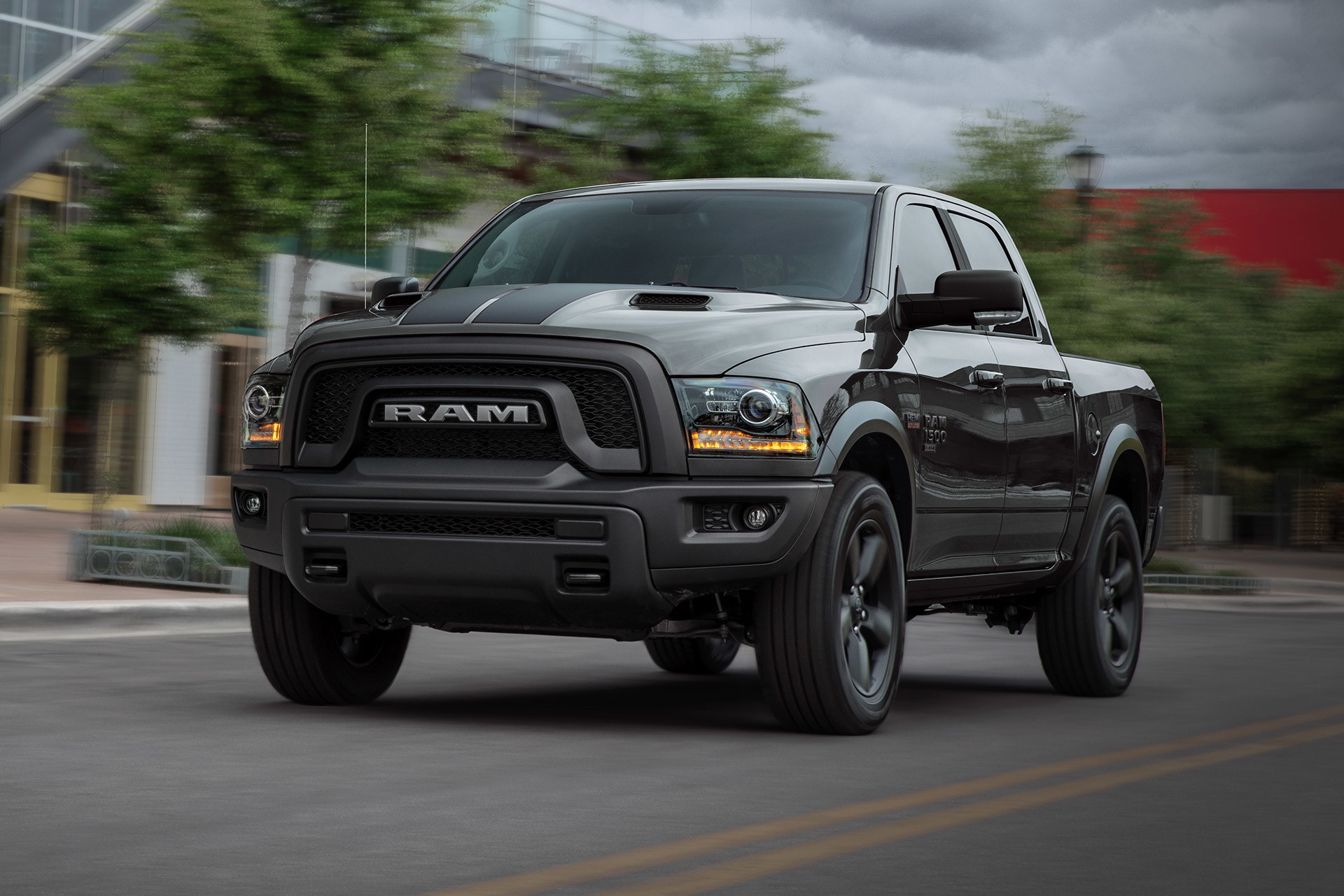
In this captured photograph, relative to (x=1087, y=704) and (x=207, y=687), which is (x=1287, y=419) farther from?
(x=207, y=687)

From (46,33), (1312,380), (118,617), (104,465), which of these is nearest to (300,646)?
(118,617)

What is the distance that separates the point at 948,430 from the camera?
788cm

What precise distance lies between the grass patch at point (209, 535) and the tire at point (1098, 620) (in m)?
7.10

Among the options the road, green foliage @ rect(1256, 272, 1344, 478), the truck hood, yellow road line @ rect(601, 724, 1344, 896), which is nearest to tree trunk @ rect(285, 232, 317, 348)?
the road

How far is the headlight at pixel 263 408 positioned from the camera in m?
7.30

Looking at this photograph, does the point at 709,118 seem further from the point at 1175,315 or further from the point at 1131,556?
the point at 1131,556

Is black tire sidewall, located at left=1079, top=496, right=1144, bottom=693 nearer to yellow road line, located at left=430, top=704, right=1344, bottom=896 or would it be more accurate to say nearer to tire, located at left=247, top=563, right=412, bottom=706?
yellow road line, located at left=430, top=704, right=1344, bottom=896

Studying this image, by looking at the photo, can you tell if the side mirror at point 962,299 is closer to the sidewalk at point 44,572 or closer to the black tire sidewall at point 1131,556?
the black tire sidewall at point 1131,556

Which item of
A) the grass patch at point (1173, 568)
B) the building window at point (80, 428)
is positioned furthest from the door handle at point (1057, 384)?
the building window at point (80, 428)

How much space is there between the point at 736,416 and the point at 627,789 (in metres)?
1.36

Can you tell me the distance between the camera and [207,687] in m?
8.58

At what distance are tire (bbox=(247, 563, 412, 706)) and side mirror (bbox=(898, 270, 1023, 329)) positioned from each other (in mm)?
2292

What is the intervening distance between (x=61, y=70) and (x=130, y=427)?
629 cm

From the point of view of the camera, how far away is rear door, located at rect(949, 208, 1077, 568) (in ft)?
27.9
